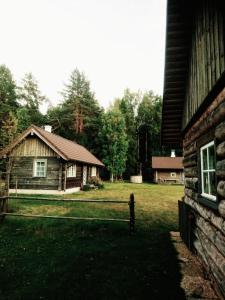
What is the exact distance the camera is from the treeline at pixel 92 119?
4129 cm

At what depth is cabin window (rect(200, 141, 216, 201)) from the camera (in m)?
4.88

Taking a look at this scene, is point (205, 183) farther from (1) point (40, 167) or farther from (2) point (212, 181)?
(1) point (40, 167)

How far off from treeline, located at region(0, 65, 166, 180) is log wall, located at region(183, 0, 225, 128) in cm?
3406

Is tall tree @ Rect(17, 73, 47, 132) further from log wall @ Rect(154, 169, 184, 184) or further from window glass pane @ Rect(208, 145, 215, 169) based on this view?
window glass pane @ Rect(208, 145, 215, 169)

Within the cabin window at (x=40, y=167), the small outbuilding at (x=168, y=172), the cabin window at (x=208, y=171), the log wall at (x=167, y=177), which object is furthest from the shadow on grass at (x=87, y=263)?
the log wall at (x=167, y=177)

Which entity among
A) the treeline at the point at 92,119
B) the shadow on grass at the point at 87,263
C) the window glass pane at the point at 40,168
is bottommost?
the shadow on grass at the point at 87,263

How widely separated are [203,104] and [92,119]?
42.3m

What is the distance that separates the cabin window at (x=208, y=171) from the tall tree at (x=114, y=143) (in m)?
34.6

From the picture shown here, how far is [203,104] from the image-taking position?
4801 mm

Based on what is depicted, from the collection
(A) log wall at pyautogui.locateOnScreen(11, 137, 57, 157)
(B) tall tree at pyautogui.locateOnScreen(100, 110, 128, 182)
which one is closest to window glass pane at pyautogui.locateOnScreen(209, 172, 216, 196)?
(A) log wall at pyautogui.locateOnScreen(11, 137, 57, 157)

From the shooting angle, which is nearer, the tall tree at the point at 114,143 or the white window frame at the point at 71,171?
the white window frame at the point at 71,171

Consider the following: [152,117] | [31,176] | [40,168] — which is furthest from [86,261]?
[152,117]

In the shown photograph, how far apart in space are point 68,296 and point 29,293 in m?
0.74

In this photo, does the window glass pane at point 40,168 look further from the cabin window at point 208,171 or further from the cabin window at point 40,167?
the cabin window at point 208,171
